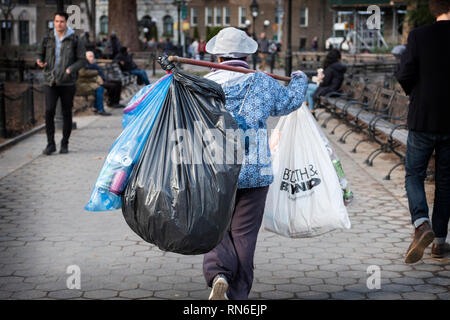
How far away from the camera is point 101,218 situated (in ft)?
22.7

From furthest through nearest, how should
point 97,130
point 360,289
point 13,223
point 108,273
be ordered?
point 97,130
point 13,223
point 108,273
point 360,289

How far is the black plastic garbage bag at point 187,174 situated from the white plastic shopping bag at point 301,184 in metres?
1.00

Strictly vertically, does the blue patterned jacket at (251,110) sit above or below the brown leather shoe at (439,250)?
above

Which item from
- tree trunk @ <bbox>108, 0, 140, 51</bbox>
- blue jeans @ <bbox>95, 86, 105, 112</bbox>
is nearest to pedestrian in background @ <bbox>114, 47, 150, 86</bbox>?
blue jeans @ <bbox>95, 86, 105, 112</bbox>

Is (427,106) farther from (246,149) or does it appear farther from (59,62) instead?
(59,62)

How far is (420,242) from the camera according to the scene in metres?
5.26

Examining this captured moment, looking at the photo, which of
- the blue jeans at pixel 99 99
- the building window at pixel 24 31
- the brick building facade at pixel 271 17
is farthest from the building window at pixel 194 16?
the blue jeans at pixel 99 99

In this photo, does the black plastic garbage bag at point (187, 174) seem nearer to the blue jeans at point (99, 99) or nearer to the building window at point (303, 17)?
the blue jeans at point (99, 99)

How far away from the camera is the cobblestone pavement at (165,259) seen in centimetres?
481

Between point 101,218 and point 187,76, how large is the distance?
3.41 meters

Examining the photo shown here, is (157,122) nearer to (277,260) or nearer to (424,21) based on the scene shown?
(277,260)

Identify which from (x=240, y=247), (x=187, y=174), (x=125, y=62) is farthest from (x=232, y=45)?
(x=125, y=62)

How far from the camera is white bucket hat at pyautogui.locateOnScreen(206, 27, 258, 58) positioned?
166 inches
